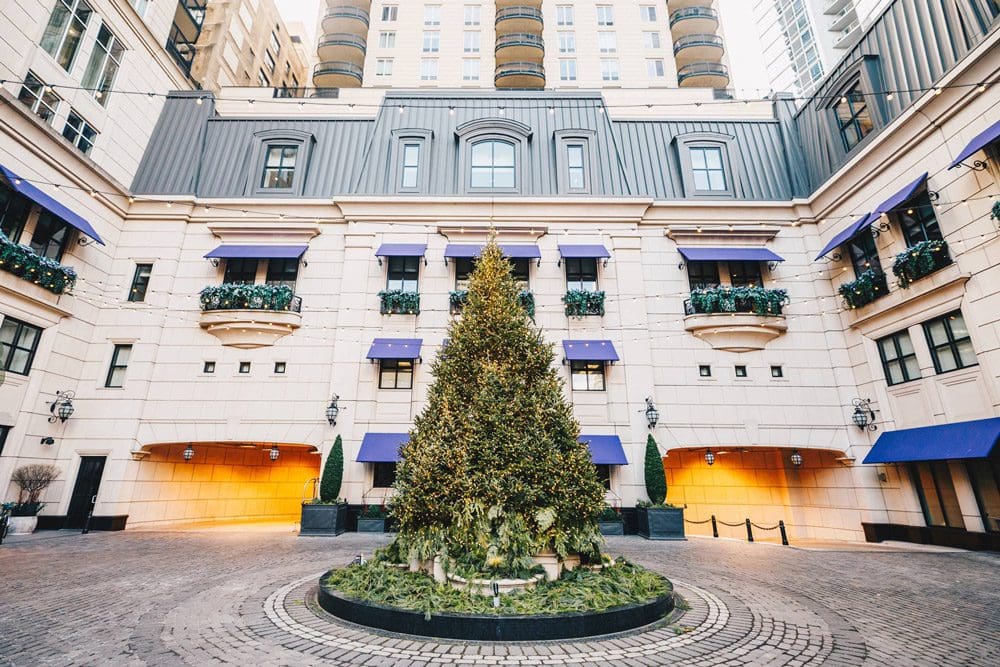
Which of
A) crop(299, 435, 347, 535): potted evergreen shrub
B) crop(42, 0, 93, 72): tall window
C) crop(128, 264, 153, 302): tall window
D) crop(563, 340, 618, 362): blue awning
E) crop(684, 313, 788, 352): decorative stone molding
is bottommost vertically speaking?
crop(299, 435, 347, 535): potted evergreen shrub

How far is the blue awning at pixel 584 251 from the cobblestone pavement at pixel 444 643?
32.3 ft

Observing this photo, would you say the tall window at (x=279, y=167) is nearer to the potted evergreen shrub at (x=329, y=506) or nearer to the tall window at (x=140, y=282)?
the tall window at (x=140, y=282)

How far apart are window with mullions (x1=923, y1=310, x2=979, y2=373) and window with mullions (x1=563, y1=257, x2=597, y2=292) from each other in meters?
9.86

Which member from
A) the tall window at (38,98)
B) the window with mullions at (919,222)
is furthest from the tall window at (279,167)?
the window with mullions at (919,222)

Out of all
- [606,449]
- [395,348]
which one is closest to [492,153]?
[395,348]

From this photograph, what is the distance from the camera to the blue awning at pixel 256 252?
1578cm

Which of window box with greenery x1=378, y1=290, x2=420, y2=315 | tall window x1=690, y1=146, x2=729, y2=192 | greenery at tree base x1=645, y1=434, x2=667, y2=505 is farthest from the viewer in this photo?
tall window x1=690, y1=146, x2=729, y2=192

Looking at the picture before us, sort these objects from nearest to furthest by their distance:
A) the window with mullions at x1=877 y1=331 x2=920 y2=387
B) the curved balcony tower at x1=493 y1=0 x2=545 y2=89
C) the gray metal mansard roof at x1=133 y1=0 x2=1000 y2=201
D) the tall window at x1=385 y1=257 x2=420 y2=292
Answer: the window with mullions at x1=877 y1=331 x2=920 y2=387 < the tall window at x1=385 y1=257 x2=420 y2=292 < the gray metal mansard roof at x1=133 y1=0 x2=1000 y2=201 < the curved balcony tower at x1=493 y1=0 x2=545 y2=89

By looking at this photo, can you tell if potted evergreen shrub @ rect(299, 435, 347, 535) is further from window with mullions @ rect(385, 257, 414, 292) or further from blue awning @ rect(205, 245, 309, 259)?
blue awning @ rect(205, 245, 309, 259)

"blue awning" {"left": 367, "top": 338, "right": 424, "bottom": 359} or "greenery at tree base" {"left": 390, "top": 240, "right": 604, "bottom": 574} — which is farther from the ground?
"blue awning" {"left": 367, "top": 338, "right": 424, "bottom": 359}

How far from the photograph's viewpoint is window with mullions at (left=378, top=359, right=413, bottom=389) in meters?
15.4

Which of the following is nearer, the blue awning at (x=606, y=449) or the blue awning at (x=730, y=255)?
the blue awning at (x=606, y=449)

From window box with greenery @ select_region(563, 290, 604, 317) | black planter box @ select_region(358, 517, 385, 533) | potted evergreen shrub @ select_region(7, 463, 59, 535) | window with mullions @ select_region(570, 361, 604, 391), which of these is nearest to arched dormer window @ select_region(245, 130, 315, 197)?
potted evergreen shrub @ select_region(7, 463, 59, 535)

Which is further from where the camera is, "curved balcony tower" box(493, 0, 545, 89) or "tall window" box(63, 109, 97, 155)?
"curved balcony tower" box(493, 0, 545, 89)
